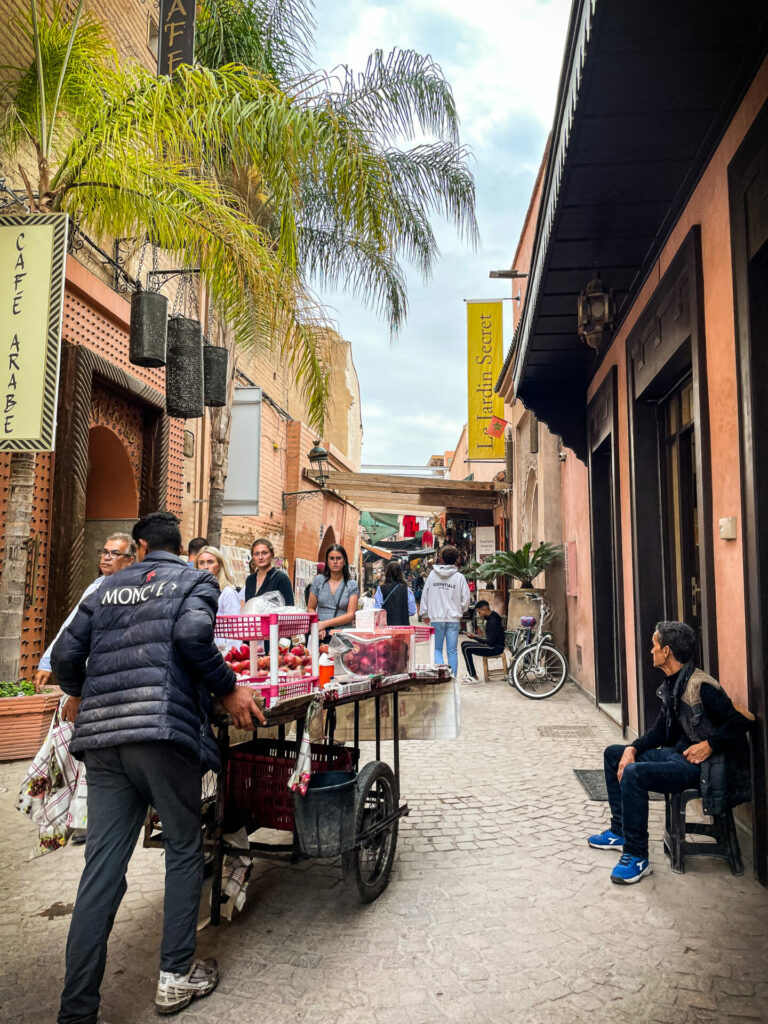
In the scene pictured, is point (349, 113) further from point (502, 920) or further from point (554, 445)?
point (502, 920)

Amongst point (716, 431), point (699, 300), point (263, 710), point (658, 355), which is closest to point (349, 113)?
point (658, 355)

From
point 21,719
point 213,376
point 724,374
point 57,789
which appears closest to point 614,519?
point 724,374

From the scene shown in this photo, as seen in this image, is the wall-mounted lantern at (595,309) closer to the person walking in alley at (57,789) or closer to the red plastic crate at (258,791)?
the red plastic crate at (258,791)

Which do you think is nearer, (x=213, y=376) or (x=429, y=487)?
(x=213, y=376)

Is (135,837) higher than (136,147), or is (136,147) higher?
(136,147)

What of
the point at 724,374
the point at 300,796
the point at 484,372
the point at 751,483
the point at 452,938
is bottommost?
the point at 452,938

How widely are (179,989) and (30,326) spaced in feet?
13.2

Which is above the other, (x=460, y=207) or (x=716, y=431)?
(x=460, y=207)

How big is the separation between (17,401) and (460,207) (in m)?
7.17

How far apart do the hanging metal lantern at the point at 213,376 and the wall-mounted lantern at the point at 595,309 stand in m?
4.07

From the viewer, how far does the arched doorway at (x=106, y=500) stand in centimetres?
948

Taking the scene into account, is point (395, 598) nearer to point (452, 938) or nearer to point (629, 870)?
point (629, 870)

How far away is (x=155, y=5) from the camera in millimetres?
10281

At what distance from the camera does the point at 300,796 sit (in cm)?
318
